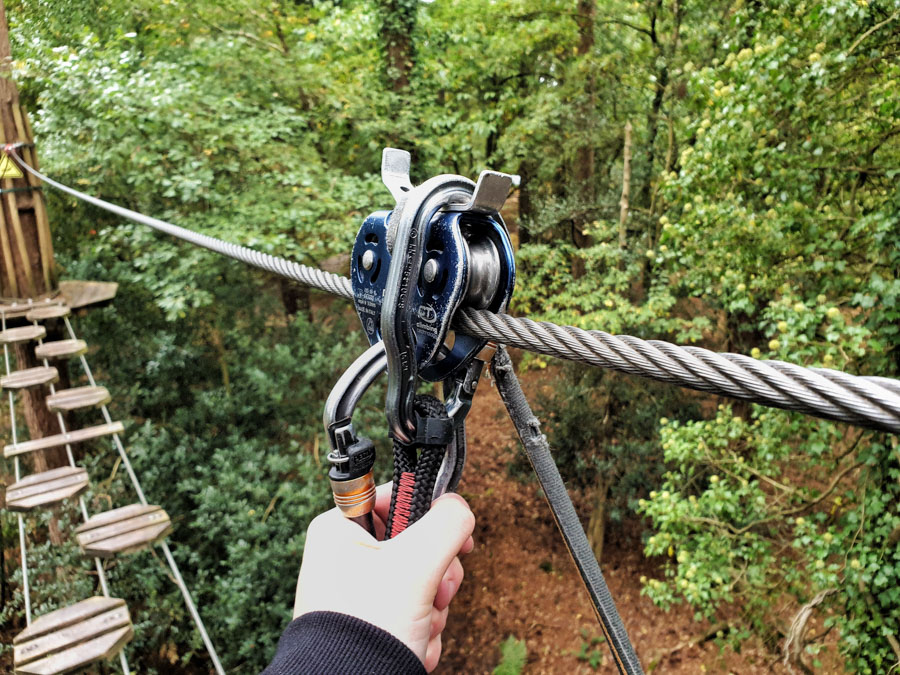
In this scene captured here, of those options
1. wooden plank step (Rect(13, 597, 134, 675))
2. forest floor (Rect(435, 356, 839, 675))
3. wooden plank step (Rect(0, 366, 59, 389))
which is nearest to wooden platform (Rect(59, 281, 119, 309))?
wooden plank step (Rect(0, 366, 59, 389))

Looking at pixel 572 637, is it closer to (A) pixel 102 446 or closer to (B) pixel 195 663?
(B) pixel 195 663

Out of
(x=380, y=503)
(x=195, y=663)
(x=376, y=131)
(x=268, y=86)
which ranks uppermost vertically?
(x=268, y=86)

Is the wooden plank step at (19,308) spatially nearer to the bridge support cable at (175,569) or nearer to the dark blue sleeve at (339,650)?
the bridge support cable at (175,569)

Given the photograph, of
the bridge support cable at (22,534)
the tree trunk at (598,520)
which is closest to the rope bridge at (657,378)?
the bridge support cable at (22,534)

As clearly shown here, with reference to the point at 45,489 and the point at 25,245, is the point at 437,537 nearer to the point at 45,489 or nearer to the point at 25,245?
the point at 45,489

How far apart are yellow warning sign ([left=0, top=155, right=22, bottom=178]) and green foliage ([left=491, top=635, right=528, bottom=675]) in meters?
5.51

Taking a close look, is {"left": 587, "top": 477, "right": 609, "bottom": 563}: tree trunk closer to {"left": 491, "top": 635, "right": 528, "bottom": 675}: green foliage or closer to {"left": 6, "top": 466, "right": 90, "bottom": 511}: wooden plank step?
{"left": 491, "top": 635, "right": 528, "bottom": 675}: green foliage

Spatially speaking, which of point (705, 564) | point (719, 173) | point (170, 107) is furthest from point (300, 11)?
point (705, 564)

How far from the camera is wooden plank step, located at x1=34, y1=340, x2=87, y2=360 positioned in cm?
383

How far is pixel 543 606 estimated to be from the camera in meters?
5.56

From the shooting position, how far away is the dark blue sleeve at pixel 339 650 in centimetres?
72

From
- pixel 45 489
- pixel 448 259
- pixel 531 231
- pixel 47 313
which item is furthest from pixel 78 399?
pixel 531 231

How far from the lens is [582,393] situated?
19.5 ft

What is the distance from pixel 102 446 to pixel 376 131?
12.8 ft
